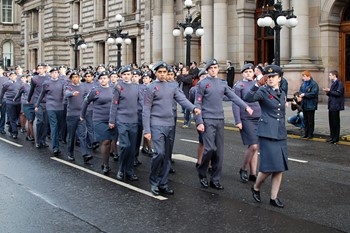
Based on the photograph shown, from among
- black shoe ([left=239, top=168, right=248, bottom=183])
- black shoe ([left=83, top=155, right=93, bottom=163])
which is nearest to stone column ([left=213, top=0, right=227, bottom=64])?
black shoe ([left=83, top=155, right=93, bottom=163])

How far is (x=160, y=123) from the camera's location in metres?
8.97

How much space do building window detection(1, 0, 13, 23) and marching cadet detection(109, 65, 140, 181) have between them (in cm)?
7329

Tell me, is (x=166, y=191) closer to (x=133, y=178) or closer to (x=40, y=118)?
(x=133, y=178)

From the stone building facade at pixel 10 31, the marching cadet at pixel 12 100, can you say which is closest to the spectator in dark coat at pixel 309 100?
the marching cadet at pixel 12 100

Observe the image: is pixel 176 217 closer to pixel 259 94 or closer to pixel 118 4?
pixel 259 94

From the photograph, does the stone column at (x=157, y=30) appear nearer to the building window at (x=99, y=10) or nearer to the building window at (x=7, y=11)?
the building window at (x=99, y=10)

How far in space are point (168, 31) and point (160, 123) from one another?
2798 cm

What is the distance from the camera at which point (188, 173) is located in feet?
35.0

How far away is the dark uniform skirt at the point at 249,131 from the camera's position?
32.0 ft

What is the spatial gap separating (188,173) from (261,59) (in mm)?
21759

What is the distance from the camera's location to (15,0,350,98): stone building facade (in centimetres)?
2644

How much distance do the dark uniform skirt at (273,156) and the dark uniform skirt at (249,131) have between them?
1.71 metres

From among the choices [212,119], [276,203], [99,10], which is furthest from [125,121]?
[99,10]

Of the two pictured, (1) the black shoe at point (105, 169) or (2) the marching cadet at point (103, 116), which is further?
(2) the marching cadet at point (103, 116)
